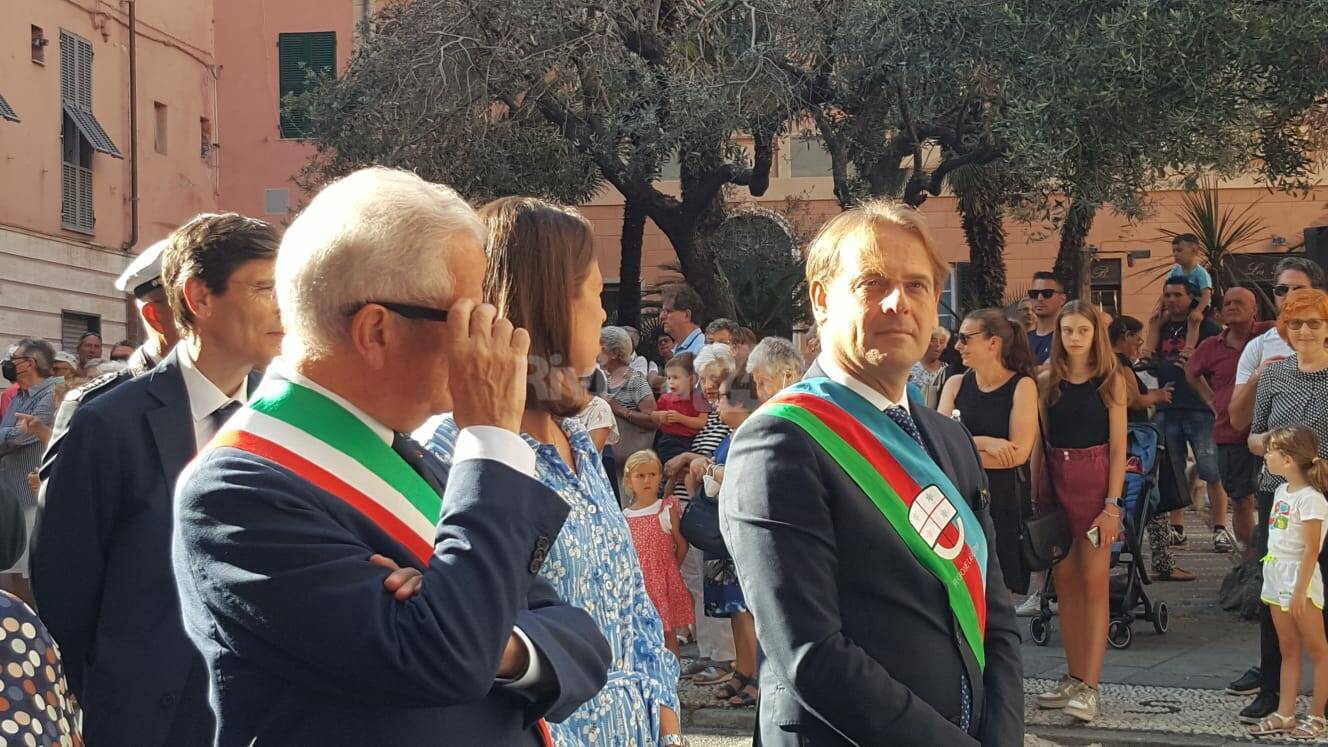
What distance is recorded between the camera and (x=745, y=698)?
823 cm

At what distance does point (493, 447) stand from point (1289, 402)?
6443 millimetres

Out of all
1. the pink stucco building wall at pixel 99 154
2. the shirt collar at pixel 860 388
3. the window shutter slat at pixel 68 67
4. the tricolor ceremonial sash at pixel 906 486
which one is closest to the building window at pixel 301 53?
the pink stucco building wall at pixel 99 154

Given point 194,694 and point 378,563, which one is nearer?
point 378,563

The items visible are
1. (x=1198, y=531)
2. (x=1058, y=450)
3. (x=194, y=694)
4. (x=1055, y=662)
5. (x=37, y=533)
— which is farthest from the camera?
(x=1198, y=531)

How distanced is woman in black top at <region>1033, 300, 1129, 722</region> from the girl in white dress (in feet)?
2.46

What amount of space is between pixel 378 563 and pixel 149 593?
4.25 ft

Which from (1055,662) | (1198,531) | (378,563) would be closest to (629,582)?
(378,563)

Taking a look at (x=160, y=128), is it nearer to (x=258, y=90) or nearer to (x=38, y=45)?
(x=258, y=90)

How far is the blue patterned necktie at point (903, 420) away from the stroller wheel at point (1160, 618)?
655 cm

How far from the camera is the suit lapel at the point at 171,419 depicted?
3.20 m

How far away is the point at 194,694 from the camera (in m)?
2.87

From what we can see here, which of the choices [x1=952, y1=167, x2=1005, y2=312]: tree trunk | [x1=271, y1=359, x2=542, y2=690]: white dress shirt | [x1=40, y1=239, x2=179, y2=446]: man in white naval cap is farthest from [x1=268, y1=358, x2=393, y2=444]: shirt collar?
[x1=952, y1=167, x2=1005, y2=312]: tree trunk

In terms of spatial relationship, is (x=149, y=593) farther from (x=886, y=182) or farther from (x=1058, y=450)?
(x=886, y=182)

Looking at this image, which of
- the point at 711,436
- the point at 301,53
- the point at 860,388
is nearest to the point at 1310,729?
the point at 711,436
